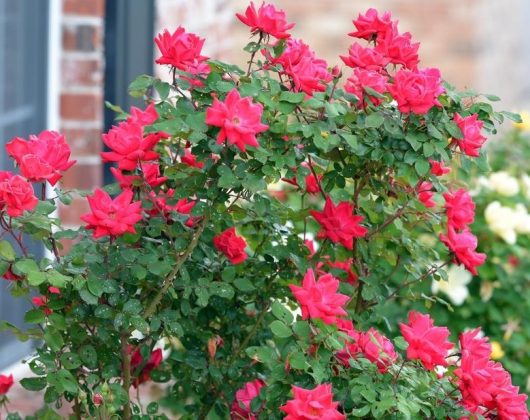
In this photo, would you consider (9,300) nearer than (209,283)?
No

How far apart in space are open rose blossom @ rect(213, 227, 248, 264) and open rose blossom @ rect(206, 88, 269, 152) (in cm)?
29

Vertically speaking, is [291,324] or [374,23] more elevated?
[374,23]

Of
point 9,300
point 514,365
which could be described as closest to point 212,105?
point 514,365

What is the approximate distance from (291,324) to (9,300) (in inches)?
79.0

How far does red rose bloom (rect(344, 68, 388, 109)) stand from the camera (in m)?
1.68

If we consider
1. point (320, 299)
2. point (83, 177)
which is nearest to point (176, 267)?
point (320, 299)

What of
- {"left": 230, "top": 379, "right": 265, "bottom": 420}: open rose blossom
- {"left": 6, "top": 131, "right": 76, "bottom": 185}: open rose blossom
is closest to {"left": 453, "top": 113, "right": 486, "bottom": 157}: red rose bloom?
{"left": 230, "top": 379, "right": 265, "bottom": 420}: open rose blossom

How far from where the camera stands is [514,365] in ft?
9.43

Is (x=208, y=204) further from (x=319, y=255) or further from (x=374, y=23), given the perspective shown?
(x=374, y=23)

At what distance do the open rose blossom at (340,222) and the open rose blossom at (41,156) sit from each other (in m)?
0.41

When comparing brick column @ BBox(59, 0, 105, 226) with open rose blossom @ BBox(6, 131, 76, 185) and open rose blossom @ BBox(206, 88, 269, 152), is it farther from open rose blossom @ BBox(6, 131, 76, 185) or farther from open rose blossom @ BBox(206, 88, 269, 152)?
open rose blossom @ BBox(206, 88, 269, 152)

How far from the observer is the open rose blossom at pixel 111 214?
1.60 m

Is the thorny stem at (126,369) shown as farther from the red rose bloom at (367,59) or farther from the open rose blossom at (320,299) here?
the red rose bloom at (367,59)

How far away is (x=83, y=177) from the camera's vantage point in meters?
3.72
